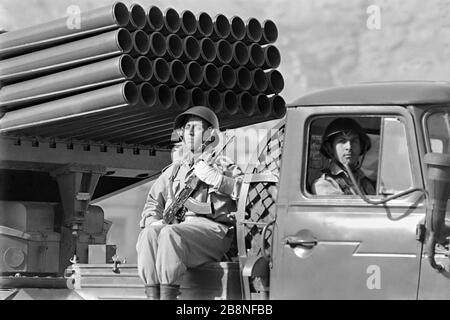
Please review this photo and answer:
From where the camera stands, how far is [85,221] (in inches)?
454

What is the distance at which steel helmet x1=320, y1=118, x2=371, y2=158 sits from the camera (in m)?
5.30

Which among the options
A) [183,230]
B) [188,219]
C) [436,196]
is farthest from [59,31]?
[436,196]

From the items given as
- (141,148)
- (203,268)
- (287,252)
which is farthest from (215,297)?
(141,148)

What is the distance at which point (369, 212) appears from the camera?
5012 mm

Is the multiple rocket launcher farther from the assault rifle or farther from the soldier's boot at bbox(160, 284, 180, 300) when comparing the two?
the soldier's boot at bbox(160, 284, 180, 300)

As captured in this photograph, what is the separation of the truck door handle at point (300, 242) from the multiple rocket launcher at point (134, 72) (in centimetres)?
569

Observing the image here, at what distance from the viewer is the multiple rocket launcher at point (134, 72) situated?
424 inches

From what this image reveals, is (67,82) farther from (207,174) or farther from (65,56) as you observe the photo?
(207,174)

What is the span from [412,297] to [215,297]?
1154mm

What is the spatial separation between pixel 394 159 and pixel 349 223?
1.26ft

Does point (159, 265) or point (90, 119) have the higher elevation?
point (90, 119)

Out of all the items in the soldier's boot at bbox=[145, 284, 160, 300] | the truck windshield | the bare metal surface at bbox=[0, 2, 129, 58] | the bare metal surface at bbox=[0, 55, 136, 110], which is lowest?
the soldier's boot at bbox=[145, 284, 160, 300]

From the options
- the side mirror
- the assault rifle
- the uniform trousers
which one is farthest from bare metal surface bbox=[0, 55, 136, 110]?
the side mirror

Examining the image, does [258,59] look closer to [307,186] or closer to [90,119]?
[90,119]
